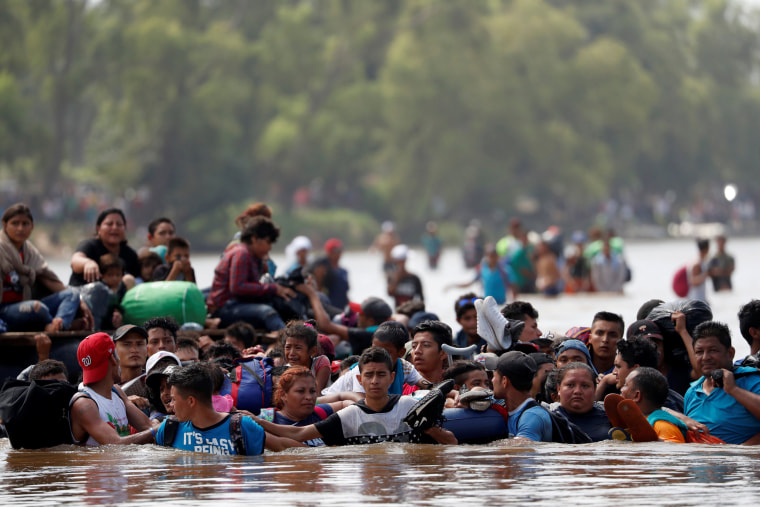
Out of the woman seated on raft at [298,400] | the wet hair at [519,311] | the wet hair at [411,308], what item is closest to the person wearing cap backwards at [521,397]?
the woman seated on raft at [298,400]

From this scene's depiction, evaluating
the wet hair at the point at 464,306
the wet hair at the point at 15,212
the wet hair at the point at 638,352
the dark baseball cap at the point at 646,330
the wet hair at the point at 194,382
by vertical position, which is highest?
the wet hair at the point at 15,212

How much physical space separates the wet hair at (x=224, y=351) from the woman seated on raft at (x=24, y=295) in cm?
153

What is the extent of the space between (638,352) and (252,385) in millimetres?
2605

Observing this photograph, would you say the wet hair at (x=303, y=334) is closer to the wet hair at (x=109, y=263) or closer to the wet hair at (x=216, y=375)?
the wet hair at (x=216, y=375)

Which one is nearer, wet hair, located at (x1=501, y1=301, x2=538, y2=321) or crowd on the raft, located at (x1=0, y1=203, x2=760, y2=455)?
crowd on the raft, located at (x1=0, y1=203, x2=760, y2=455)

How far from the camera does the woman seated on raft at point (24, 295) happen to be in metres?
10.7

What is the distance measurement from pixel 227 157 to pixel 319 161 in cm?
590

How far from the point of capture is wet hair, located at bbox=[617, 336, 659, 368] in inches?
342

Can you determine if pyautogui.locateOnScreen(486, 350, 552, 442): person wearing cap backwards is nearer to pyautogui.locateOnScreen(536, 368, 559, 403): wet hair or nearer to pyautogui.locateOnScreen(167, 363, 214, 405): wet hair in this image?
pyautogui.locateOnScreen(536, 368, 559, 403): wet hair

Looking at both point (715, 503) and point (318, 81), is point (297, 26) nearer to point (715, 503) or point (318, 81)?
point (318, 81)

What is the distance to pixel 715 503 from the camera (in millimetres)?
6871

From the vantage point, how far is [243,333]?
11.0 meters

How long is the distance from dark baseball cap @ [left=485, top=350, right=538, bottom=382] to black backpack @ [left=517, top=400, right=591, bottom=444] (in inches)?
9.0

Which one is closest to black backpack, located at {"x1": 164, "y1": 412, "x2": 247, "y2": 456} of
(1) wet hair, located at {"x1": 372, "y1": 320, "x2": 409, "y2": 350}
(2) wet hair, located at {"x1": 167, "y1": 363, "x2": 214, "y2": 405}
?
(2) wet hair, located at {"x1": 167, "y1": 363, "x2": 214, "y2": 405}
